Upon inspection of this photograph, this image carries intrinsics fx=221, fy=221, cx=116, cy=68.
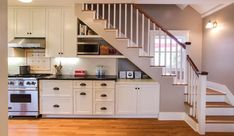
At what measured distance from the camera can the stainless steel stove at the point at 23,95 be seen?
4.80 meters

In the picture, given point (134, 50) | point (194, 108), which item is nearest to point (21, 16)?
point (134, 50)

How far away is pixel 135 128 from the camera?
14.1 ft

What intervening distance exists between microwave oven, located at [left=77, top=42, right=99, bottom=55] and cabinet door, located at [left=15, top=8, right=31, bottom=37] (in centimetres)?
123

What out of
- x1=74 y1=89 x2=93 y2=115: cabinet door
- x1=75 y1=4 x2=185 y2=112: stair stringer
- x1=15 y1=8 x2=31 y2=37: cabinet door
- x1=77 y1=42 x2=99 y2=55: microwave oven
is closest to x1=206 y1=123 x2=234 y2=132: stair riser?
x1=75 y1=4 x2=185 y2=112: stair stringer

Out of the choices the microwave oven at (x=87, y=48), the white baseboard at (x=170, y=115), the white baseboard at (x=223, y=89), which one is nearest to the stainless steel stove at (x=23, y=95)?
the microwave oven at (x=87, y=48)

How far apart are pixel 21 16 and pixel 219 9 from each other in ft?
15.2

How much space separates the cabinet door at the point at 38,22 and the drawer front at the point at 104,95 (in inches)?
73.3

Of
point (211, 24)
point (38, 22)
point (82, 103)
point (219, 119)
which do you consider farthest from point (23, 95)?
point (211, 24)

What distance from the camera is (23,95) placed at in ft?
15.8

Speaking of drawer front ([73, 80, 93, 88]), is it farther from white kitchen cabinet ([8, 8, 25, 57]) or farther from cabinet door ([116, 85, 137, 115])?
white kitchen cabinet ([8, 8, 25, 57])

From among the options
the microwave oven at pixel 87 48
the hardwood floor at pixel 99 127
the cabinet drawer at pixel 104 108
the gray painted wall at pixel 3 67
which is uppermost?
the microwave oven at pixel 87 48

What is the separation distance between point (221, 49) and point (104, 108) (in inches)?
119

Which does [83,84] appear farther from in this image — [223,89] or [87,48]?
[223,89]

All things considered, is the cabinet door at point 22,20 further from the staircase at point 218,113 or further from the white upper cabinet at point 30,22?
the staircase at point 218,113
